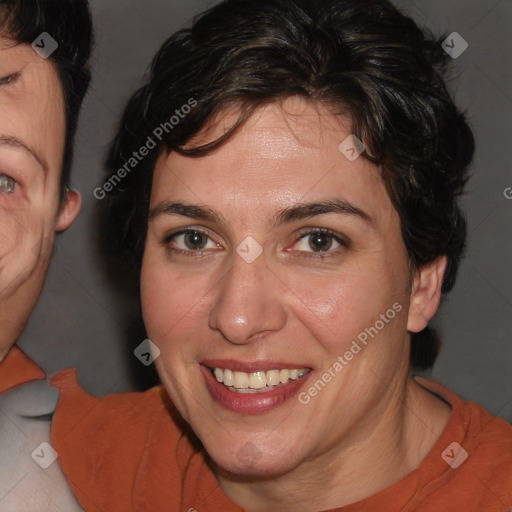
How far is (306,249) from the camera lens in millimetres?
1072

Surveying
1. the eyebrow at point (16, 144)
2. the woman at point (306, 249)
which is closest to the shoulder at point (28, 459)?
the woman at point (306, 249)

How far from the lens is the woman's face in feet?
3.37

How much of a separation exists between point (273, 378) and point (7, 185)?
0.47 m

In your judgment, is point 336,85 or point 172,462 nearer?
point 336,85

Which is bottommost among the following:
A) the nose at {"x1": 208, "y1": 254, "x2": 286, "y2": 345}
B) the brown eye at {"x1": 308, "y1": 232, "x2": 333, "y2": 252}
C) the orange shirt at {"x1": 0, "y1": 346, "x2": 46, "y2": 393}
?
the orange shirt at {"x1": 0, "y1": 346, "x2": 46, "y2": 393}

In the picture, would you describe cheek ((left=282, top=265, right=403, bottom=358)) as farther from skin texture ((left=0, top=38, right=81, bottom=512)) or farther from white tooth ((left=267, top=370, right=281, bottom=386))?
skin texture ((left=0, top=38, right=81, bottom=512))

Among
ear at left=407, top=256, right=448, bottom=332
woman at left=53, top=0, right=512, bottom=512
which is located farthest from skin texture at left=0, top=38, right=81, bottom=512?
ear at left=407, top=256, right=448, bottom=332

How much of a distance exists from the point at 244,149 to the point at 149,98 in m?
0.18

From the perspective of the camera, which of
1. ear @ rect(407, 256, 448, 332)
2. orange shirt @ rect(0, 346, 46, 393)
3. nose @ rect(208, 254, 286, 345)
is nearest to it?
nose @ rect(208, 254, 286, 345)

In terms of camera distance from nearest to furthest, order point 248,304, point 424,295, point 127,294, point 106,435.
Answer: point 248,304 < point 424,295 < point 106,435 < point 127,294

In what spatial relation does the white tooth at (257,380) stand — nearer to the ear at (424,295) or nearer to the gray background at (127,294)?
the ear at (424,295)

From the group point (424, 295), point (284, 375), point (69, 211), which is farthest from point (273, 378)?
point (69, 211)

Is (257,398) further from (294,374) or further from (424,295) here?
(424,295)

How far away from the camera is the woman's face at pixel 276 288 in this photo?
3.37ft
